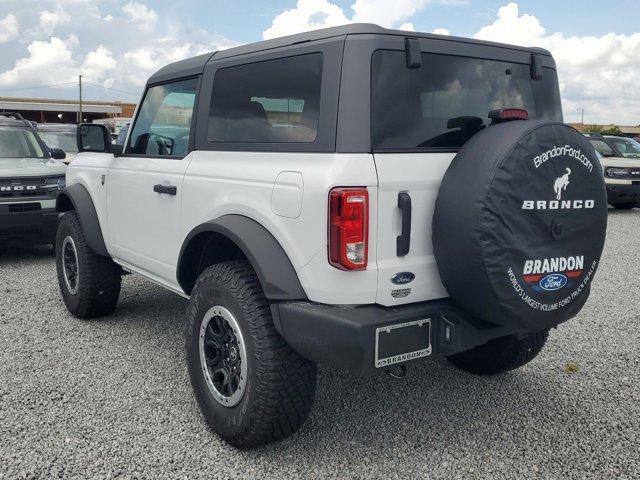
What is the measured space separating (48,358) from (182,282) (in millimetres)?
1397

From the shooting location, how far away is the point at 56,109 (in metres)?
52.0

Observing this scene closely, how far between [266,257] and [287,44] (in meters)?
1.10

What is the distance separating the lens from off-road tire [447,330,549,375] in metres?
3.73

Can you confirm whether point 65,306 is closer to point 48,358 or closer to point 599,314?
point 48,358

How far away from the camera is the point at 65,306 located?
555cm

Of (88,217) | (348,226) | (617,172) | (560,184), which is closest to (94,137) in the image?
(88,217)

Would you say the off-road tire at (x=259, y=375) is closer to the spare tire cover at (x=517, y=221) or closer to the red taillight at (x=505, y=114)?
the spare tire cover at (x=517, y=221)

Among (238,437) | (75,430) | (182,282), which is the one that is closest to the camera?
(238,437)

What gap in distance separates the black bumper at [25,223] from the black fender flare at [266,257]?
524 centimetres

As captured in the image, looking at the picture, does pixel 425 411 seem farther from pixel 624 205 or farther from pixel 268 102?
pixel 624 205

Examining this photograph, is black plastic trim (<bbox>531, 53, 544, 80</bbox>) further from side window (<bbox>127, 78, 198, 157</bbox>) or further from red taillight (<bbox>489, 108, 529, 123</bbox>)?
side window (<bbox>127, 78, 198, 157</bbox>)

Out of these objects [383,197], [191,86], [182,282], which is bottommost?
[182,282]

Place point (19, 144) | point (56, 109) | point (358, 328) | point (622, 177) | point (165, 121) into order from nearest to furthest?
point (358, 328), point (165, 121), point (19, 144), point (622, 177), point (56, 109)

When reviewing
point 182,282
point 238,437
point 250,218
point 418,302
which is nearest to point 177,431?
point 238,437
